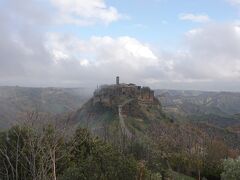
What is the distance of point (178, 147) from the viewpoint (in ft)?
606

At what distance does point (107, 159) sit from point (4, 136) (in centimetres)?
2544

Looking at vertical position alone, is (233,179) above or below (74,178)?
below

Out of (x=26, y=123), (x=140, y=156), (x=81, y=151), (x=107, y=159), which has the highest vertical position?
(x=26, y=123)

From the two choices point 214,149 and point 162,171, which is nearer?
point 162,171

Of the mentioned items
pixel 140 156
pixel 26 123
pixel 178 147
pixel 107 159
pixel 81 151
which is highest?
pixel 26 123

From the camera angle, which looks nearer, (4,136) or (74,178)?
(74,178)

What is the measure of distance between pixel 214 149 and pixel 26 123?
132893 millimetres

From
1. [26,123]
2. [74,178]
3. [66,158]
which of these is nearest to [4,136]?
[66,158]

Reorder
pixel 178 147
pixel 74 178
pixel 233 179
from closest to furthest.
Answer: pixel 74 178, pixel 233 179, pixel 178 147

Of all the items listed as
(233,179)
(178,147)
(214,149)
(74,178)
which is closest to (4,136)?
(74,178)

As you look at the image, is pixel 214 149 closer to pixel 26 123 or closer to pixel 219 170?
pixel 219 170

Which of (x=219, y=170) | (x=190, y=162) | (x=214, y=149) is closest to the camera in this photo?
(x=219, y=170)

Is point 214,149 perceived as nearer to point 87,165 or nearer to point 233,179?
point 233,179

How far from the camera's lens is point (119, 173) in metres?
34.7
